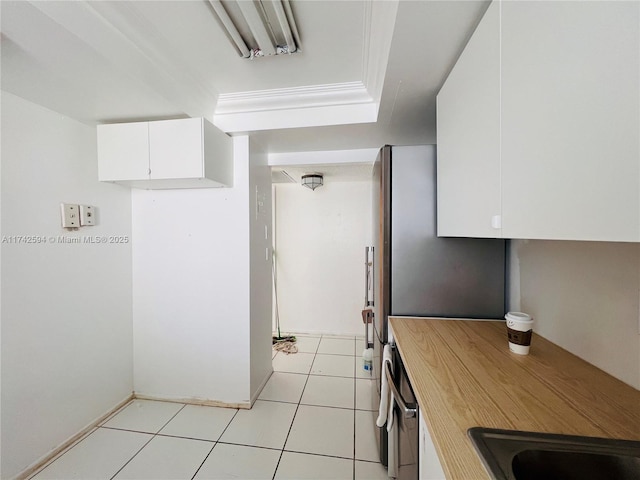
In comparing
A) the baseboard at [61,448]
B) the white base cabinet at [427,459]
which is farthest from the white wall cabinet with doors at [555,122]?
the baseboard at [61,448]

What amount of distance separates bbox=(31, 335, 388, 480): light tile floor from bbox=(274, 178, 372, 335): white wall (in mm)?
1232

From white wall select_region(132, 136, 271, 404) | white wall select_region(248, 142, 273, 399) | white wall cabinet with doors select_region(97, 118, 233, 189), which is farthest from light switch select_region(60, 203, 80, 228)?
white wall select_region(248, 142, 273, 399)

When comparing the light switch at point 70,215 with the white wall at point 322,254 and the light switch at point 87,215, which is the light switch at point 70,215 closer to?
the light switch at point 87,215

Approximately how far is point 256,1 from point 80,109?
129 cm

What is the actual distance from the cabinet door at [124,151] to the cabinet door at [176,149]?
0.21ft

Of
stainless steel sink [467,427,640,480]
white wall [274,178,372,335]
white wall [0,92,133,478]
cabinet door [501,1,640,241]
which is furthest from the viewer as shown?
white wall [274,178,372,335]

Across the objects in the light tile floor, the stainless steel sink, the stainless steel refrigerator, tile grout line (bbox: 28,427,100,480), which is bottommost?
the light tile floor

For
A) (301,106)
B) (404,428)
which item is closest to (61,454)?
(404,428)

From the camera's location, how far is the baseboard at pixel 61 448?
1401mm

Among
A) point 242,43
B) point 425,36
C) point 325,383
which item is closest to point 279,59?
point 242,43

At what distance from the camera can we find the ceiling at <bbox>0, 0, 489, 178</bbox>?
3.21 ft

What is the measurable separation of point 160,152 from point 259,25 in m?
1.04

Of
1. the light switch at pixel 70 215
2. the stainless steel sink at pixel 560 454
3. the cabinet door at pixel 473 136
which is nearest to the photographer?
the stainless steel sink at pixel 560 454

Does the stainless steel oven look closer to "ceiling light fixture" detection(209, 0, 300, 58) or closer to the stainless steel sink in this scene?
the stainless steel sink
